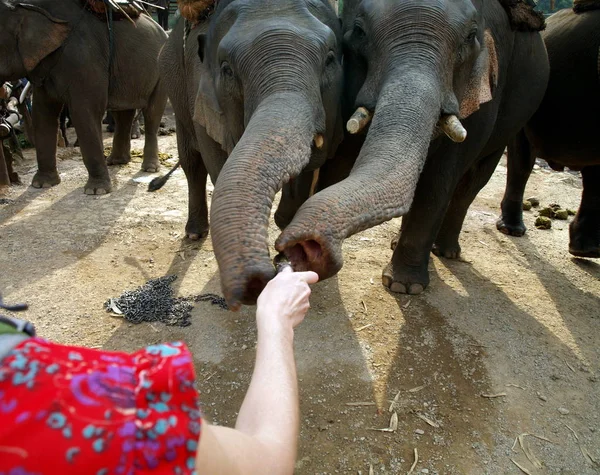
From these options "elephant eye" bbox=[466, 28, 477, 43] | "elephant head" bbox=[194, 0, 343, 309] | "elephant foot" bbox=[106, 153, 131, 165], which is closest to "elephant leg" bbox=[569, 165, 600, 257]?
"elephant eye" bbox=[466, 28, 477, 43]

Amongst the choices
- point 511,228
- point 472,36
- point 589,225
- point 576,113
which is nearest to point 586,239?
point 589,225

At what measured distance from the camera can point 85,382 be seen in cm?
73

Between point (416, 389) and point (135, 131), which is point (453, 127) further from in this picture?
point (135, 131)

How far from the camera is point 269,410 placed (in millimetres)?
1068

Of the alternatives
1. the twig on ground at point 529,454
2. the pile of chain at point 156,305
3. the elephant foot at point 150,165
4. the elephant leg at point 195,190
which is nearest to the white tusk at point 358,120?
the pile of chain at point 156,305

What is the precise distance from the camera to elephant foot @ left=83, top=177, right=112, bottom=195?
18.8 feet

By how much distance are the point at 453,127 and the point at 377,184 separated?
2.61ft

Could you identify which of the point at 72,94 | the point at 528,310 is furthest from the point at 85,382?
the point at 72,94

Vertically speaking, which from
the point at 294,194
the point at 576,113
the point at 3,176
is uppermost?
the point at 576,113

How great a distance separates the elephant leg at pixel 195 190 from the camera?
4402 millimetres

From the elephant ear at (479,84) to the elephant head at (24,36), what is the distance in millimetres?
4419

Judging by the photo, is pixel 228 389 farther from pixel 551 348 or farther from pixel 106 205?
pixel 106 205

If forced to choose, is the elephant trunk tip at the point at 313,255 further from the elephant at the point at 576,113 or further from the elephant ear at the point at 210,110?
the elephant at the point at 576,113

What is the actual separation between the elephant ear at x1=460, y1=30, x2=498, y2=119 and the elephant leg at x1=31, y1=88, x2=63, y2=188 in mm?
4699
